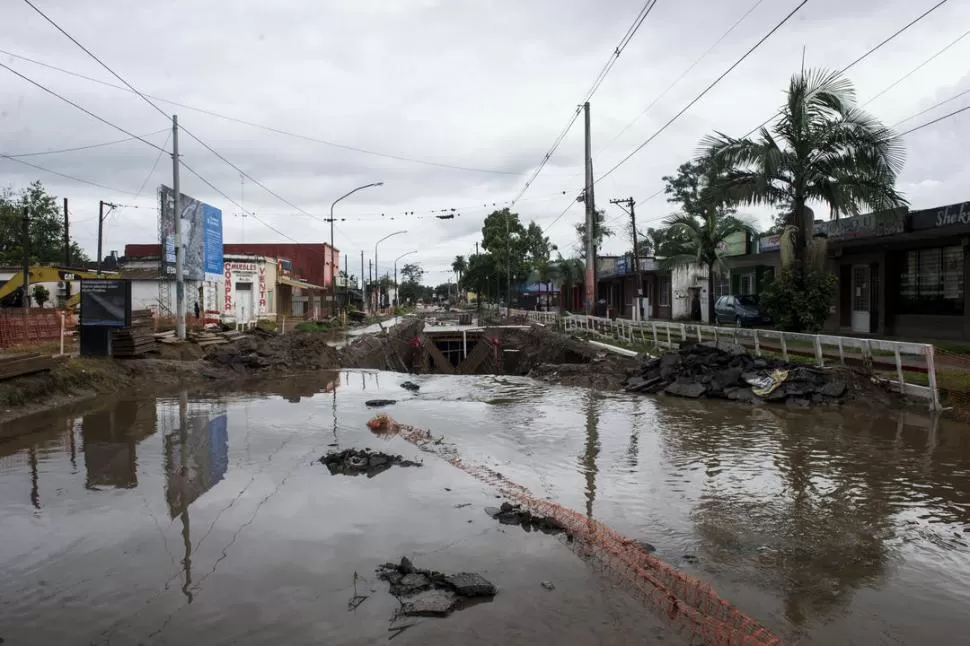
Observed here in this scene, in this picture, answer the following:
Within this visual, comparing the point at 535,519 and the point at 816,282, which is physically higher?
the point at 816,282

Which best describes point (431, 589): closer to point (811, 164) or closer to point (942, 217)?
point (811, 164)

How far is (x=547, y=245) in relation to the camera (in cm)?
6744

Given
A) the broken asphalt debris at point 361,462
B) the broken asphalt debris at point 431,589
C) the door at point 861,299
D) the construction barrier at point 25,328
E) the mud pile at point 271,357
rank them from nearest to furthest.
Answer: the broken asphalt debris at point 431,589 < the broken asphalt debris at point 361,462 < the mud pile at point 271,357 < the construction barrier at point 25,328 < the door at point 861,299

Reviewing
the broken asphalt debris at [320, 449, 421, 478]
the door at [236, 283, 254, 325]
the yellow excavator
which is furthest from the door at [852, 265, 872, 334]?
the yellow excavator

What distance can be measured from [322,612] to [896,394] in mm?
12105

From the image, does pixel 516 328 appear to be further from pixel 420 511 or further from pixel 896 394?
pixel 420 511

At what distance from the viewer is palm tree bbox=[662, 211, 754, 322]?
28.3 m

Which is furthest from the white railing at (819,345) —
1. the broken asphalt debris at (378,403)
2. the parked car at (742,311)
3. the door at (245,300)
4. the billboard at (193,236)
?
the door at (245,300)

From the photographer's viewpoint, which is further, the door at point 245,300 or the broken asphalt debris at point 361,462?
the door at point 245,300

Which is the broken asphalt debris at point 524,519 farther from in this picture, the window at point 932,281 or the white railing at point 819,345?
the window at point 932,281

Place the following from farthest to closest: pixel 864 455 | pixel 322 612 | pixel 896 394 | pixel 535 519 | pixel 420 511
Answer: pixel 896 394
pixel 864 455
pixel 420 511
pixel 535 519
pixel 322 612

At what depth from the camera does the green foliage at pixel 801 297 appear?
15.5 meters

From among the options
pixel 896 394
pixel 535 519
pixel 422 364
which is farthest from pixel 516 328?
pixel 535 519

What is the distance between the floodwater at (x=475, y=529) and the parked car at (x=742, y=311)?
1729cm
